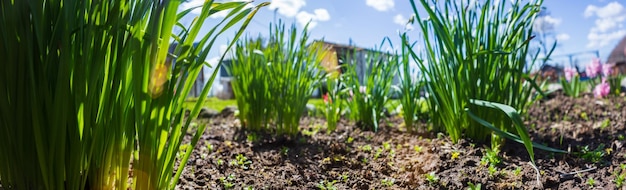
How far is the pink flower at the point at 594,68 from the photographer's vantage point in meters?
4.84

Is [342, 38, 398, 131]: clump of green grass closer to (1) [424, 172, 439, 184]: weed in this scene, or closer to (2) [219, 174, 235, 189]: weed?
(1) [424, 172, 439, 184]: weed

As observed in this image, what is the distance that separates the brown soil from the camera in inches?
53.9

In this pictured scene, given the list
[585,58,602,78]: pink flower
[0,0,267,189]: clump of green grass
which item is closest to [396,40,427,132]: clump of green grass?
Answer: [0,0,267,189]: clump of green grass

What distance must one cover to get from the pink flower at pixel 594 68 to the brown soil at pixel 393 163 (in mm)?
2956

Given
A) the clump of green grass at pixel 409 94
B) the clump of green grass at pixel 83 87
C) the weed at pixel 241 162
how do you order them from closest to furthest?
the clump of green grass at pixel 83 87 < the weed at pixel 241 162 < the clump of green grass at pixel 409 94

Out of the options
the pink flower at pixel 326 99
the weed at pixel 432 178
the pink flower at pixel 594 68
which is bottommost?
the weed at pixel 432 178

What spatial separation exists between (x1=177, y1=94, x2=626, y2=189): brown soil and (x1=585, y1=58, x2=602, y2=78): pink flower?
296 centimetres

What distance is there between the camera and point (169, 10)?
2.78 ft

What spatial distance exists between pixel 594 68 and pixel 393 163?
13.8ft

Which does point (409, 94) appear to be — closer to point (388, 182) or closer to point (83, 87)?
point (388, 182)

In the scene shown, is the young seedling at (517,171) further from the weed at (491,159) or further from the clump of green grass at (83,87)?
the clump of green grass at (83,87)

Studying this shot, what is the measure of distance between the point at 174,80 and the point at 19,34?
0.29m

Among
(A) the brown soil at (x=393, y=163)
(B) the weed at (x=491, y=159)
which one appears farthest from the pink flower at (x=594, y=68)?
(B) the weed at (x=491, y=159)

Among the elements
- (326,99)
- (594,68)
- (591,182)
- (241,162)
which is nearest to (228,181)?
(241,162)
